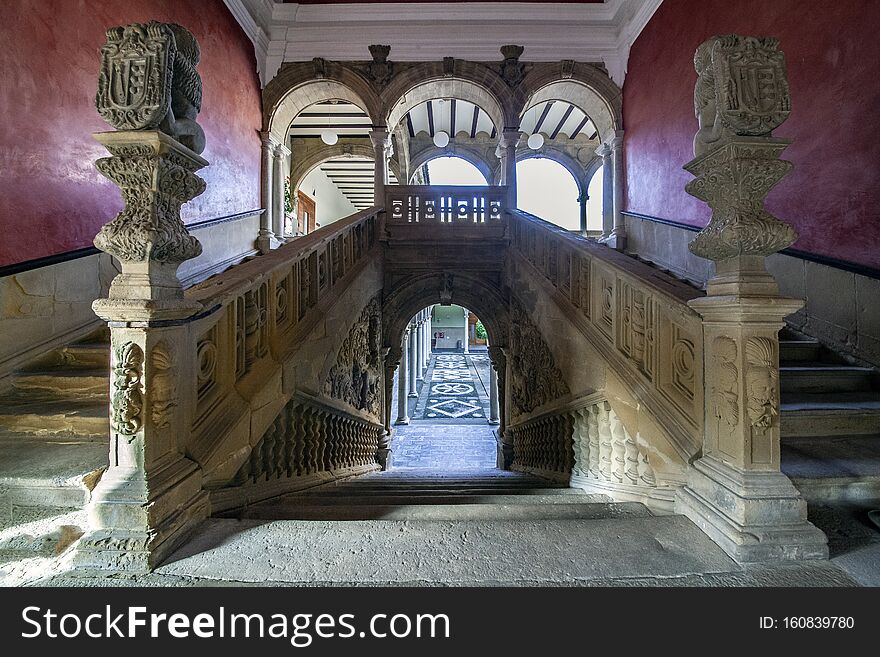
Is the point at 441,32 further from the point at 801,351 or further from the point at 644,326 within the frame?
the point at 801,351

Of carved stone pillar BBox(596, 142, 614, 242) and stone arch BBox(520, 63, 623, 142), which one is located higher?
stone arch BBox(520, 63, 623, 142)

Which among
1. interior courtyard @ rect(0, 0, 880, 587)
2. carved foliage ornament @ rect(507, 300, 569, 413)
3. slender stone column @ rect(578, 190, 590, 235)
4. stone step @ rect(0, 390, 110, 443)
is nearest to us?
interior courtyard @ rect(0, 0, 880, 587)

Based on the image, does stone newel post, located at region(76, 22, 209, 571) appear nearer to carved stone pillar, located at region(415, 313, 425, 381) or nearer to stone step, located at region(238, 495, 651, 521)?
stone step, located at region(238, 495, 651, 521)

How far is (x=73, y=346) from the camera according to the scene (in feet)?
10.8

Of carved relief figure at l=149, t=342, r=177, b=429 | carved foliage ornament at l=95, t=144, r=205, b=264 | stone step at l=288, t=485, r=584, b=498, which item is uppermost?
carved foliage ornament at l=95, t=144, r=205, b=264

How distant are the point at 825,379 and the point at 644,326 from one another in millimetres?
1579

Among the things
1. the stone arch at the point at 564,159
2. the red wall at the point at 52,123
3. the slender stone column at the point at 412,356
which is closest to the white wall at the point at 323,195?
the slender stone column at the point at 412,356

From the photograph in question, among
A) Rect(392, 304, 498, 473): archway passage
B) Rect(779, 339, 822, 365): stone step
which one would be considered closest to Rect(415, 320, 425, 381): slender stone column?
Rect(392, 304, 498, 473): archway passage

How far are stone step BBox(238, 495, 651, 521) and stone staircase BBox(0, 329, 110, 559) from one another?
0.71 meters

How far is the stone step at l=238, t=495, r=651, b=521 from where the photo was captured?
212 cm

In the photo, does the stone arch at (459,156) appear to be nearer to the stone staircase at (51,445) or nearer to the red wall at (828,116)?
the red wall at (828,116)

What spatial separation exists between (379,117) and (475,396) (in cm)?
943

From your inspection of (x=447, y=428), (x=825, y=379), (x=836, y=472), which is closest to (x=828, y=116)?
(x=825, y=379)

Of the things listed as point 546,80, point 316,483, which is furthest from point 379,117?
point 316,483
